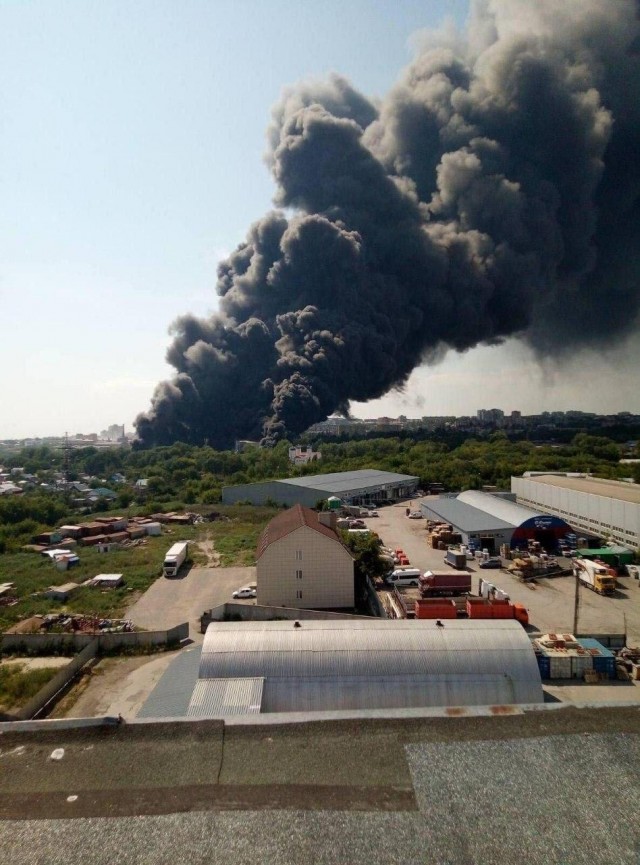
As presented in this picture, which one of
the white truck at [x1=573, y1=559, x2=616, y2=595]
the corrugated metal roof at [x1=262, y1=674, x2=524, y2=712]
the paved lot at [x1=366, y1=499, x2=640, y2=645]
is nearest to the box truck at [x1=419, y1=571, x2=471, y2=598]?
the paved lot at [x1=366, y1=499, x2=640, y2=645]

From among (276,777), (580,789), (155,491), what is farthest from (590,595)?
(155,491)

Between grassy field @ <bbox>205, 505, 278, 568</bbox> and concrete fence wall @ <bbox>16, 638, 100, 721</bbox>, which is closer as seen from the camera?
concrete fence wall @ <bbox>16, 638, 100, 721</bbox>

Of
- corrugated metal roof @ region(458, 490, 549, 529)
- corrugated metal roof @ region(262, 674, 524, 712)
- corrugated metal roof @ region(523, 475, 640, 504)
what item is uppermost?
corrugated metal roof @ region(523, 475, 640, 504)

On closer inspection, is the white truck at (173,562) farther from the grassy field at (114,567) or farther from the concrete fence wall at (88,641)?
the concrete fence wall at (88,641)

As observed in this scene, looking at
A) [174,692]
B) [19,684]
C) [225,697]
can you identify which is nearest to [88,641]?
[19,684]

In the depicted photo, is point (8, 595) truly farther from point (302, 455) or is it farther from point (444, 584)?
point (302, 455)

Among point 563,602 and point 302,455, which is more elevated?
point 302,455

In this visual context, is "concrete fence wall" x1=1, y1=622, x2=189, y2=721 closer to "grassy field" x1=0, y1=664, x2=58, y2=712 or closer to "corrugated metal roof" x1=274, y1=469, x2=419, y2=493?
"grassy field" x1=0, y1=664, x2=58, y2=712
